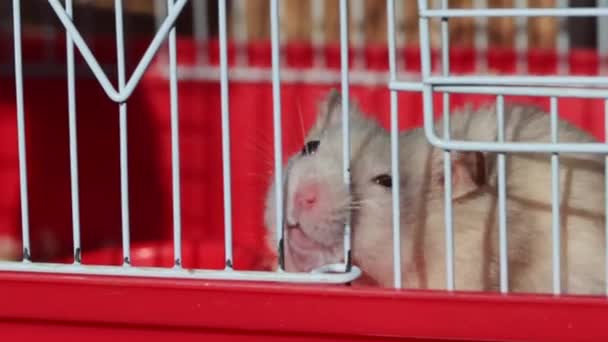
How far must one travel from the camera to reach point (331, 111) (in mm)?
1512

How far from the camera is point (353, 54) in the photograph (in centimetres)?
234

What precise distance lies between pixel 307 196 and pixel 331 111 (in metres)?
0.29

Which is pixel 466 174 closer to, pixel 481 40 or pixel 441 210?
pixel 441 210

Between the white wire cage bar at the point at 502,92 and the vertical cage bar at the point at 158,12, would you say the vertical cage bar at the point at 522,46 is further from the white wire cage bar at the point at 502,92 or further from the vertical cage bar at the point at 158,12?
the white wire cage bar at the point at 502,92

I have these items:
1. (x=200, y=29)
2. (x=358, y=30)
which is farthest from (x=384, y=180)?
(x=358, y=30)

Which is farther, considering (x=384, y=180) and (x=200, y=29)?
(x=200, y=29)

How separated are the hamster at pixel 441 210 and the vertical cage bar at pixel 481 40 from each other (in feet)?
2.67

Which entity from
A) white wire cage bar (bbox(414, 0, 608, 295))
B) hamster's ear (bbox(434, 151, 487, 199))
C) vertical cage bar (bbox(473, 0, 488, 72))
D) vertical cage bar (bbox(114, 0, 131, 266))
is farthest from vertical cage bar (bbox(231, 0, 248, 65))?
white wire cage bar (bbox(414, 0, 608, 295))

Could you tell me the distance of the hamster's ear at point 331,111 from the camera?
1500 millimetres

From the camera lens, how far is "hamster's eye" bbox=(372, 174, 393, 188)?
135 cm

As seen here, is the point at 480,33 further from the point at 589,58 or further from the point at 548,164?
the point at 548,164

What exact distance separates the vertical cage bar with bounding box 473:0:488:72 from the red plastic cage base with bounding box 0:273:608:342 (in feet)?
4.16

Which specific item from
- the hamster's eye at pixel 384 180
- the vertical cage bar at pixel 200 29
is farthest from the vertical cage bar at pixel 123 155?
the vertical cage bar at pixel 200 29

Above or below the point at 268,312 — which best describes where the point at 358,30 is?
above
